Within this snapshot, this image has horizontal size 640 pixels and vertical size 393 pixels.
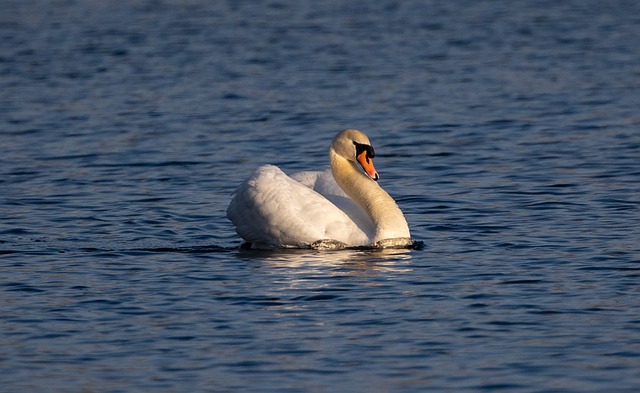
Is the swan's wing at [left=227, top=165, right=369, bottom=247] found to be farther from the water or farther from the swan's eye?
the swan's eye

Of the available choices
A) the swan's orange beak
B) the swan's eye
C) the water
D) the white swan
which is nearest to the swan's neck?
the white swan

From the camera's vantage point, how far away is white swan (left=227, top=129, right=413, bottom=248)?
524 inches

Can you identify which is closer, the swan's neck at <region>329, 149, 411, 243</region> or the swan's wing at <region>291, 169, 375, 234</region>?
the swan's neck at <region>329, 149, 411, 243</region>

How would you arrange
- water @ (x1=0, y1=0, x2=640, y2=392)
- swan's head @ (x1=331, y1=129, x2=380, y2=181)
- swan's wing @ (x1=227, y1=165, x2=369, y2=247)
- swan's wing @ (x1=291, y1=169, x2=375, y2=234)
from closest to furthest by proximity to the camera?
water @ (x1=0, y1=0, x2=640, y2=392) < swan's wing @ (x1=227, y1=165, x2=369, y2=247) < swan's wing @ (x1=291, y1=169, x2=375, y2=234) < swan's head @ (x1=331, y1=129, x2=380, y2=181)

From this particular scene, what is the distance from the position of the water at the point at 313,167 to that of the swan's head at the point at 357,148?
103cm

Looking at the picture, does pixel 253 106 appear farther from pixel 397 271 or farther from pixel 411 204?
pixel 397 271

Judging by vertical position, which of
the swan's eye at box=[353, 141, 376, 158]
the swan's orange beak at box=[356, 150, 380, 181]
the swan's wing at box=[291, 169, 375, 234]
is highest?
the swan's eye at box=[353, 141, 376, 158]

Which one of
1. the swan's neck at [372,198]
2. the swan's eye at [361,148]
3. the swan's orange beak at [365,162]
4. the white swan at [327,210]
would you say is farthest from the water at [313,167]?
the swan's eye at [361,148]

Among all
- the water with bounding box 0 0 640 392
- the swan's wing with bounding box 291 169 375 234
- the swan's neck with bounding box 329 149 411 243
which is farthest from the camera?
the swan's wing with bounding box 291 169 375 234

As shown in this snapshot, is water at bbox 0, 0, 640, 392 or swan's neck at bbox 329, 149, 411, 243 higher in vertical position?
swan's neck at bbox 329, 149, 411, 243

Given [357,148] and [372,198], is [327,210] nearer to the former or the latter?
[372,198]

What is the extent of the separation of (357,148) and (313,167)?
4.61 meters

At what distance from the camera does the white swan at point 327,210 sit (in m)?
13.3

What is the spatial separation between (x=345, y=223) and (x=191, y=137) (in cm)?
767
